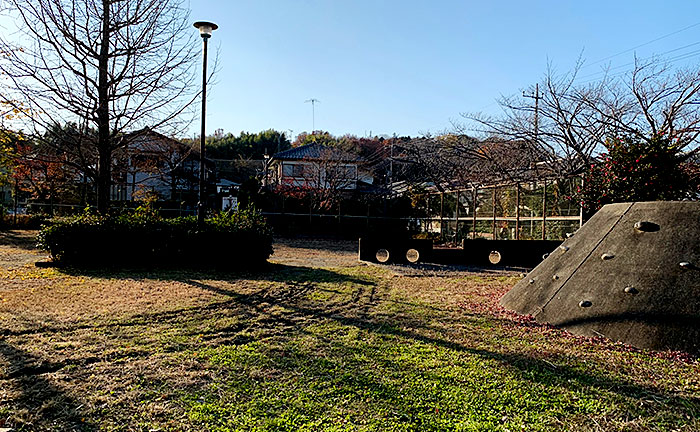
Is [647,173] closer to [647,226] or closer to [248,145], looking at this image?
[647,226]

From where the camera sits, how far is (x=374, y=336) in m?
4.44

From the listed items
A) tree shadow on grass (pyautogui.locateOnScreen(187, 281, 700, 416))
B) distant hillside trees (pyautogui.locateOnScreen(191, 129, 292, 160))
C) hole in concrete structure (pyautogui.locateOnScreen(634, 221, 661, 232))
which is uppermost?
distant hillside trees (pyautogui.locateOnScreen(191, 129, 292, 160))

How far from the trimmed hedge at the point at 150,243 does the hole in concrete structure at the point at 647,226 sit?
6.65 m

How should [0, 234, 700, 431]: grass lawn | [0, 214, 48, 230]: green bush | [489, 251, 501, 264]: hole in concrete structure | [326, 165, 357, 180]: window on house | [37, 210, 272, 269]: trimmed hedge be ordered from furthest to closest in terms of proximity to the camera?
[326, 165, 357, 180]: window on house → [0, 214, 48, 230]: green bush → [489, 251, 501, 264]: hole in concrete structure → [37, 210, 272, 269]: trimmed hedge → [0, 234, 700, 431]: grass lawn

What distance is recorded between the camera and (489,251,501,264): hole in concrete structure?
10961 mm

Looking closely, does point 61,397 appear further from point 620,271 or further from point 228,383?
point 620,271

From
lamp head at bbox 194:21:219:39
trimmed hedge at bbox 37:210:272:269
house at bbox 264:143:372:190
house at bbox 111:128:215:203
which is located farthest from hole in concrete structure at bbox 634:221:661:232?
house at bbox 264:143:372:190

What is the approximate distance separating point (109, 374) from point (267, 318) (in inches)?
80.9

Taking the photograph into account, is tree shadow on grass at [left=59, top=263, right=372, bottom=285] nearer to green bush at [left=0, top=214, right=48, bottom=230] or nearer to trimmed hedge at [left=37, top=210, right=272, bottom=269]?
trimmed hedge at [left=37, top=210, right=272, bottom=269]

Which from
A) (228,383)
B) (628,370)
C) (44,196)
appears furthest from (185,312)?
(44,196)

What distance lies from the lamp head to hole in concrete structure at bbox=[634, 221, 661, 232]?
857cm

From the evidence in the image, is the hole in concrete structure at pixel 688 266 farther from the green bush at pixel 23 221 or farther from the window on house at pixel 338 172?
the green bush at pixel 23 221

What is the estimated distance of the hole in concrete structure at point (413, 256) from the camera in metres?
11.3

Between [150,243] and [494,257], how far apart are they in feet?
25.0
